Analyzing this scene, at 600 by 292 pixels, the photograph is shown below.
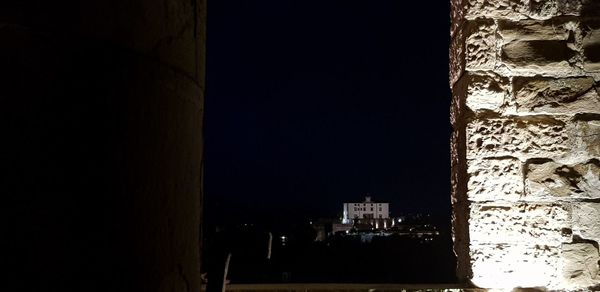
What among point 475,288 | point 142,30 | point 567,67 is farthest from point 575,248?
point 142,30

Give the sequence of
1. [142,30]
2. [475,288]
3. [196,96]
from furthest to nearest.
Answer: [475,288] → [196,96] → [142,30]

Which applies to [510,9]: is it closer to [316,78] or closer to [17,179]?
[17,179]

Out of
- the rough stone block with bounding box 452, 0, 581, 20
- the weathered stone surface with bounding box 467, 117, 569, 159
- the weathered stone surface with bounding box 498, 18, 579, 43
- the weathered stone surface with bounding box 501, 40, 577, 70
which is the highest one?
the rough stone block with bounding box 452, 0, 581, 20

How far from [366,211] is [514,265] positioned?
2458 inches

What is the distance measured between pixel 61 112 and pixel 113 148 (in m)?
0.08

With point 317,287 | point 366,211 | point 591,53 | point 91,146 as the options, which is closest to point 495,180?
point 591,53

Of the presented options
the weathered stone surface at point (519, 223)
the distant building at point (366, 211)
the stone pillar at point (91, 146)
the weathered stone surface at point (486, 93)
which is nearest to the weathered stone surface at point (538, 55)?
the weathered stone surface at point (486, 93)

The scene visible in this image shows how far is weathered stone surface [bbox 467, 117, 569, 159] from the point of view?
235 centimetres

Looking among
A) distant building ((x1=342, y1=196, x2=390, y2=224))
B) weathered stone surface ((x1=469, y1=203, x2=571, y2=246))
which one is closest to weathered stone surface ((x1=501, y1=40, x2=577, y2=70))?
weathered stone surface ((x1=469, y1=203, x2=571, y2=246))

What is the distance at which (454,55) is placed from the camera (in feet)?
8.51

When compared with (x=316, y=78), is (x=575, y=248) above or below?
below

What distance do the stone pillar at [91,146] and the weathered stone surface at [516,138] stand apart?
1.84 metres

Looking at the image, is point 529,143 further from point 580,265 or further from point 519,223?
point 580,265

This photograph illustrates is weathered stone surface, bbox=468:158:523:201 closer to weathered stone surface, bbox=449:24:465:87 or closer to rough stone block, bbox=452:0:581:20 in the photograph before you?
weathered stone surface, bbox=449:24:465:87
